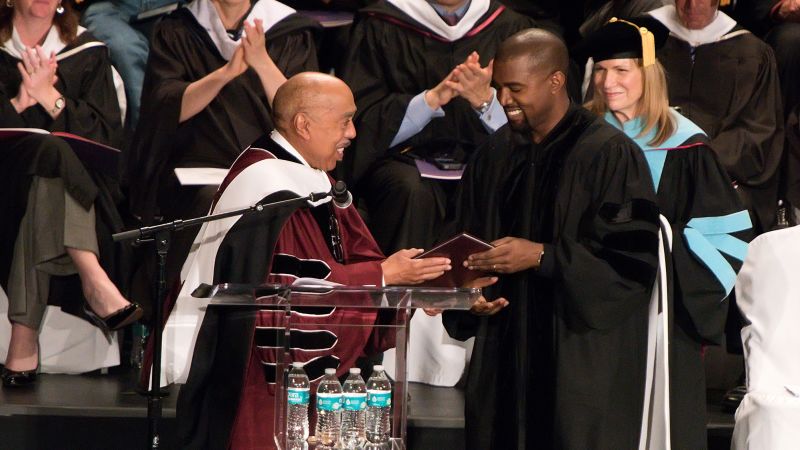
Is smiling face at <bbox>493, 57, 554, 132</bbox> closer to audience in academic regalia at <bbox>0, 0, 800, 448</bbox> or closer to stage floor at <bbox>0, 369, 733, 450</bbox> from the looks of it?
audience in academic regalia at <bbox>0, 0, 800, 448</bbox>

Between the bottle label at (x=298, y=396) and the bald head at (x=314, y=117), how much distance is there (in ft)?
3.92

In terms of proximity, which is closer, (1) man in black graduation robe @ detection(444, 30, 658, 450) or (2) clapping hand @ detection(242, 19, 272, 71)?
(1) man in black graduation robe @ detection(444, 30, 658, 450)

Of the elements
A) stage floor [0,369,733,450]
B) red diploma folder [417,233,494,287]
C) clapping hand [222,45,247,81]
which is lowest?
stage floor [0,369,733,450]

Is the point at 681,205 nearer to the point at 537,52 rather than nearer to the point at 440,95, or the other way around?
the point at 537,52

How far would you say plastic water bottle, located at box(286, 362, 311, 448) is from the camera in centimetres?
395

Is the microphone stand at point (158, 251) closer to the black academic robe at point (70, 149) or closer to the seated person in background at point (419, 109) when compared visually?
the black academic robe at point (70, 149)

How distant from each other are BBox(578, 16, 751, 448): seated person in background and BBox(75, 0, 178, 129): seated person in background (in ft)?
8.81

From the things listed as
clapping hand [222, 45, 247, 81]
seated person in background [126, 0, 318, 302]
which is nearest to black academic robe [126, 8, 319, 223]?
seated person in background [126, 0, 318, 302]

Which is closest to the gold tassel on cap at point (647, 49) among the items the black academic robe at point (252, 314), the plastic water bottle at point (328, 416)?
the black academic robe at point (252, 314)

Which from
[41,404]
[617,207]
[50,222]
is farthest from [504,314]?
[50,222]

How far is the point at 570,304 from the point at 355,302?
2.64 ft

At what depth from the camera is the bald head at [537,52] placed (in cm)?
457

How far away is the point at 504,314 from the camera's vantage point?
465cm

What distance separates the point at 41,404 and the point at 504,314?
2076 mm
